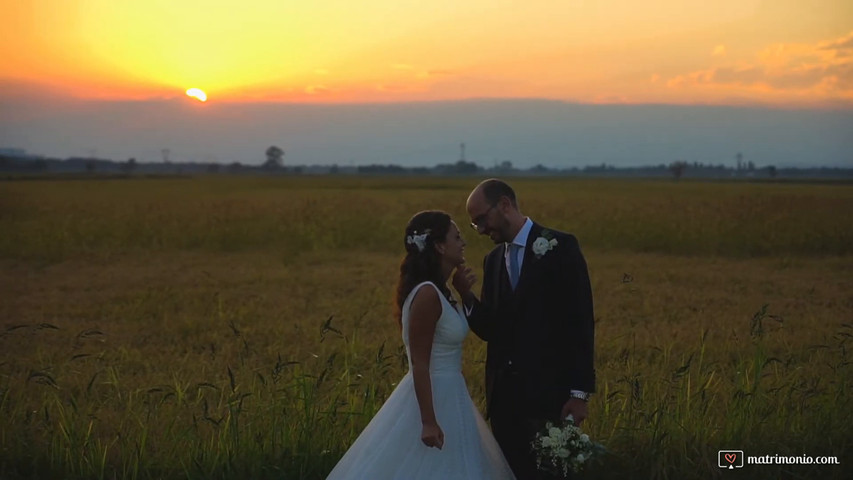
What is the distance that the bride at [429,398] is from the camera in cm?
418

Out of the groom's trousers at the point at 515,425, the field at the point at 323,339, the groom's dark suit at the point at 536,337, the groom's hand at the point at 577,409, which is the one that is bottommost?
the field at the point at 323,339

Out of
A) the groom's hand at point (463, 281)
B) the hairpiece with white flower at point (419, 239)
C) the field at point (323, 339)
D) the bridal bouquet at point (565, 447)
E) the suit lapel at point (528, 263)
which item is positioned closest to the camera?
the bridal bouquet at point (565, 447)

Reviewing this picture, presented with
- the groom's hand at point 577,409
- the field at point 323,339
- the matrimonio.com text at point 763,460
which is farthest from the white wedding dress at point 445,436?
the matrimonio.com text at point 763,460

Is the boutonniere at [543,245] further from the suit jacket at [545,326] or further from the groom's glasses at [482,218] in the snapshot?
the groom's glasses at [482,218]

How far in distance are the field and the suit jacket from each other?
125cm

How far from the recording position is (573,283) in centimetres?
431

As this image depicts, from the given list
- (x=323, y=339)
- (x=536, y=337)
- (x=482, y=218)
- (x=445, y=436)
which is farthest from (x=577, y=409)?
(x=323, y=339)

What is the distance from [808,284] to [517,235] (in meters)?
14.1

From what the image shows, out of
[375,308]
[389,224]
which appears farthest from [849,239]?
[375,308]

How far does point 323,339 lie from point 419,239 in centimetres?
410

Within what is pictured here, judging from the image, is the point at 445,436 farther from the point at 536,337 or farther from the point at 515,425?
the point at 536,337

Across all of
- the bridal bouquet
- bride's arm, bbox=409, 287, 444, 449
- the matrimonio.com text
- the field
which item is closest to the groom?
the bridal bouquet

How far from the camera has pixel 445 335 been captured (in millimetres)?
4324

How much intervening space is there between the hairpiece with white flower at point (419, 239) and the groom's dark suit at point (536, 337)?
0.55 m
